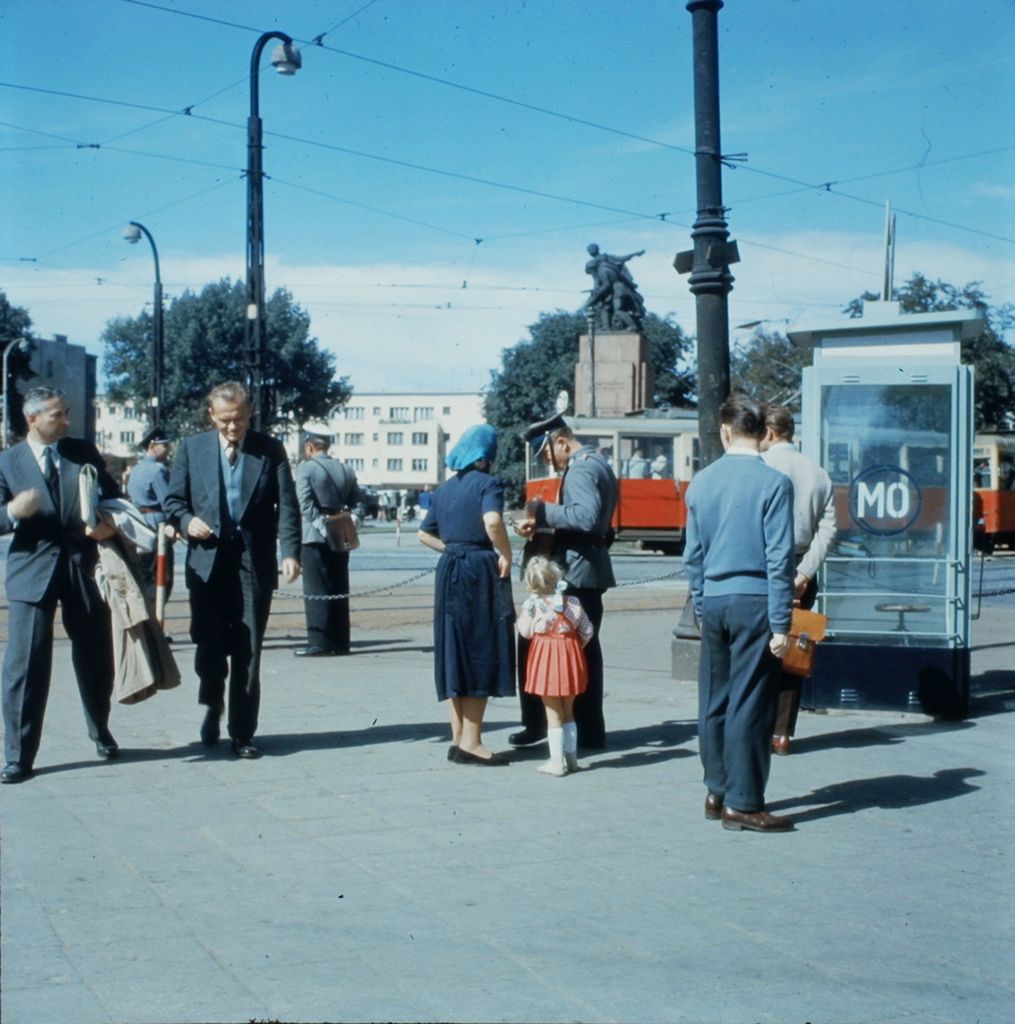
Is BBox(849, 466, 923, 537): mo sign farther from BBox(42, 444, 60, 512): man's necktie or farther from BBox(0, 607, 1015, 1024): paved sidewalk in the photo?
BBox(42, 444, 60, 512): man's necktie

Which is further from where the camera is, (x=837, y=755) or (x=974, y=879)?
(x=837, y=755)

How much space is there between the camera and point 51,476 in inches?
279

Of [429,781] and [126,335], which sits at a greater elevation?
[126,335]

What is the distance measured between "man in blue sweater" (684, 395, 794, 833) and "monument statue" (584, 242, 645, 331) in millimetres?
35672

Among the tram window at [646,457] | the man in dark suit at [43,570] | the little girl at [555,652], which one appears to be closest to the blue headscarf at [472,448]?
the little girl at [555,652]

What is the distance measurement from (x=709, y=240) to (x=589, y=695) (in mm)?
3724

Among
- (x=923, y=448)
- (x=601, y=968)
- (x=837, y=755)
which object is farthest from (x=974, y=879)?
(x=923, y=448)

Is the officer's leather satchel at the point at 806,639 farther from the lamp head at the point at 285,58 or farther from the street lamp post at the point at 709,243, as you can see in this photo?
the lamp head at the point at 285,58

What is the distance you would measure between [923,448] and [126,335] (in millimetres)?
61560

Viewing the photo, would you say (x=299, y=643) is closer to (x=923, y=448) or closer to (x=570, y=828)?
(x=923, y=448)

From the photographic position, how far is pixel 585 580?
25.1 feet

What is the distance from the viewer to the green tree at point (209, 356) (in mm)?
62500

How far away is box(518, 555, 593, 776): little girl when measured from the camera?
713cm

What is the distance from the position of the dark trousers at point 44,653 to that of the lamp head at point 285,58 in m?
15.1
